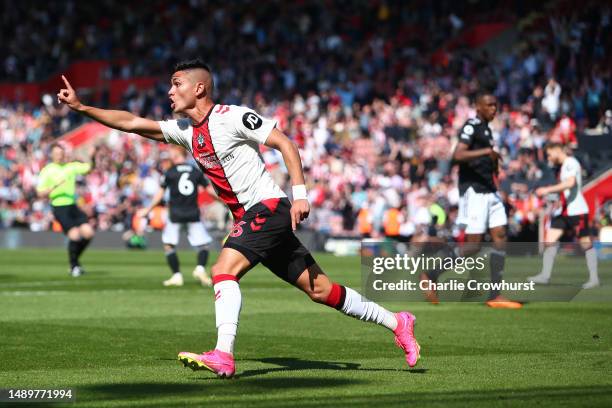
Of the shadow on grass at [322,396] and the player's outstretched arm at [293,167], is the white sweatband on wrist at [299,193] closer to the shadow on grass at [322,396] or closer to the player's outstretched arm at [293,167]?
the player's outstretched arm at [293,167]

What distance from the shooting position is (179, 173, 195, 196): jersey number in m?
19.0

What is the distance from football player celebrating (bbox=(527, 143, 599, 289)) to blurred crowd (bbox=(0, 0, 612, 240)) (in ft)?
20.5

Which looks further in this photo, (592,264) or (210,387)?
(592,264)

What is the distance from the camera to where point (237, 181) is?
8.61m

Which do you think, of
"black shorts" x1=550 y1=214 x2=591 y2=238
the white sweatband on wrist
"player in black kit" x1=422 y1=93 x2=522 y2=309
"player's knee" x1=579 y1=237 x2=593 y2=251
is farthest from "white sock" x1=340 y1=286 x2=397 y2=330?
"black shorts" x1=550 y1=214 x2=591 y2=238

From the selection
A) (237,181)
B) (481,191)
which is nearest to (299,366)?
(237,181)

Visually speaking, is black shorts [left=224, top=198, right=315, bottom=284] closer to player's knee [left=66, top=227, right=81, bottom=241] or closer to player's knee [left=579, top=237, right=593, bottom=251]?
player's knee [left=579, top=237, right=593, bottom=251]

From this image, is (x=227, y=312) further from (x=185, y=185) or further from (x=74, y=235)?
(x=74, y=235)

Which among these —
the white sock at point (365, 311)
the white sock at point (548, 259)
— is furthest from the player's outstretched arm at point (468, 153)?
the white sock at point (365, 311)

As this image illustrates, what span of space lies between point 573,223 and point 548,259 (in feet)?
4.57

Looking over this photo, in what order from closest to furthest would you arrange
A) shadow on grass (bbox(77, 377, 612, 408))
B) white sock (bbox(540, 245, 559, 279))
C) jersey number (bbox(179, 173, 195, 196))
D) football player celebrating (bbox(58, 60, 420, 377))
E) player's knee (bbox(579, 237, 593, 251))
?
1. shadow on grass (bbox(77, 377, 612, 408))
2. football player celebrating (bbox(58, 60, 420, 377))
3. white sock (bbox(540, 245, 559, 279))
4. player's knee (bbox(579, 237, 593, 251))
5. jersey number (bbox(179, 173, 195, 196))

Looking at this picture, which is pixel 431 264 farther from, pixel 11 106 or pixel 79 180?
pixel 11 106

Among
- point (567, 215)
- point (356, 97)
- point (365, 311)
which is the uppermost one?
point (356, 97)

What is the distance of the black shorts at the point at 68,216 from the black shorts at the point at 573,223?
8.40m
